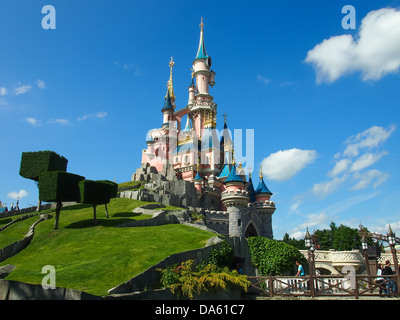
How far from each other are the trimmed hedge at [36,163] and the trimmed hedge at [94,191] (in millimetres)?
9617

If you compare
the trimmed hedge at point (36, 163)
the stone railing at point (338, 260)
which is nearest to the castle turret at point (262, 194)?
the stone railing at point (338, 260)

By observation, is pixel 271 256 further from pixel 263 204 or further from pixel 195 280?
pixel 263 204

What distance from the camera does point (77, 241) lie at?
23.5m

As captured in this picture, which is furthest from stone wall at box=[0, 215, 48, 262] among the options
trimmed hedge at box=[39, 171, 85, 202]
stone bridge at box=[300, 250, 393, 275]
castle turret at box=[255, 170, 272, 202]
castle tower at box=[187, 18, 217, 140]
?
castle tower at box=[187, 18, 217, 140]

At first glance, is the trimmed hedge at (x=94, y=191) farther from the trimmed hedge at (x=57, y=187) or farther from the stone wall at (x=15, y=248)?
the stone wall at (x=15, y=248)

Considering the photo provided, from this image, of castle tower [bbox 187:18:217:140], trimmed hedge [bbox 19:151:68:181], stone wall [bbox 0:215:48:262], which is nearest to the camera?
stone wall [bbox 0:215:48:262]

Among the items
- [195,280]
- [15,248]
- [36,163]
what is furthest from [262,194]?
[15,248]

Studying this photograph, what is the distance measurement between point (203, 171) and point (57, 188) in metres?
31.6

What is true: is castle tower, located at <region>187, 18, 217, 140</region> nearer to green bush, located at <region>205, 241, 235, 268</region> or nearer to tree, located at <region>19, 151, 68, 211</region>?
tree, located at <region>19, 151, 68, 211</region>

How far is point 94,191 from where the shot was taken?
2891 centimetres

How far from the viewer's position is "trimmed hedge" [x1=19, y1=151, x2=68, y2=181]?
36.0 m

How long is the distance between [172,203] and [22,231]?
708 inches

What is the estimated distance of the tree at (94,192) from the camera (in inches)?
1112
